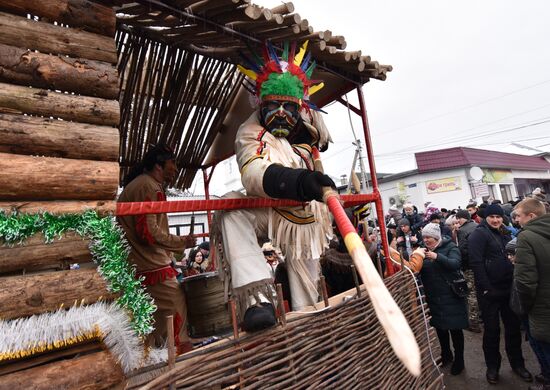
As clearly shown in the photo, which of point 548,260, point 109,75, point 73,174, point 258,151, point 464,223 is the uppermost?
point 109,75

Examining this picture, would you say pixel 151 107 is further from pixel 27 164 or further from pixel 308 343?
pixel 308 343

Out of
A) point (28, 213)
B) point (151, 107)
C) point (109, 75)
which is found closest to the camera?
point (28, 213)

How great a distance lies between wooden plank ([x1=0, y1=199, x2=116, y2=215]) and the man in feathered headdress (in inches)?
31.3

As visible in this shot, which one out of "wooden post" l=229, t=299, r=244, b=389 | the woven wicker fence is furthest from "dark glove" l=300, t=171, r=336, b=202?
the woven wicker fence

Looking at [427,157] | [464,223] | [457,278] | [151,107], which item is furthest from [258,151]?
[427,157]

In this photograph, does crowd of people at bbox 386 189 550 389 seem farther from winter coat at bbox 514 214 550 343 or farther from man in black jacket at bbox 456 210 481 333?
man in black jacket at bbox 456 210 481 333

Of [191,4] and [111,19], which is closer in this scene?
[111,19]

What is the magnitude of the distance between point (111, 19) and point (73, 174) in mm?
876

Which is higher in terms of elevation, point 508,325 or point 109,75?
point 109,75

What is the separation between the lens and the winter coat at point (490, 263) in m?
4.03

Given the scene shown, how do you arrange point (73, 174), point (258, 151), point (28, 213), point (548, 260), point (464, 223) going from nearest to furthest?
1. point (28, 213)
2. point (73, 174)
3. point (258, 151)
4. point (548, 260)
5. point (464, 223)

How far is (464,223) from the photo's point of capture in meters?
5.77

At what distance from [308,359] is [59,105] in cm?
184

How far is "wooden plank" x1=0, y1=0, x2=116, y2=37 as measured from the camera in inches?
61.6
